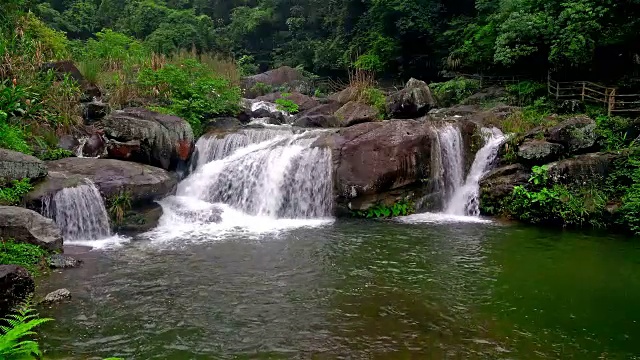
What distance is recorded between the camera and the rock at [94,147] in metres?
11.9

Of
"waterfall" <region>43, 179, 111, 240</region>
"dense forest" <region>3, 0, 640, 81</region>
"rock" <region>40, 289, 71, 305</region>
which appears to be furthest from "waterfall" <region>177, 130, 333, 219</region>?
"dense forest" <region>3, 0, 640, 81</region>

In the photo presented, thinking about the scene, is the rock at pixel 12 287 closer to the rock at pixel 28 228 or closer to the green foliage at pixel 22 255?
the green foliage at pixel 22 255

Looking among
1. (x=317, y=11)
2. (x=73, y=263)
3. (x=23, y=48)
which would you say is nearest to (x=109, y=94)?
(x=23, y=48)

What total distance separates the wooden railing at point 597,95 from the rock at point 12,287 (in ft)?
46.1

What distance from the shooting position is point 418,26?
2262 centimetres

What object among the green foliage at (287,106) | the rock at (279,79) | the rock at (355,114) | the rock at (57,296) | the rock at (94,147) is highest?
the rock at (279,79)

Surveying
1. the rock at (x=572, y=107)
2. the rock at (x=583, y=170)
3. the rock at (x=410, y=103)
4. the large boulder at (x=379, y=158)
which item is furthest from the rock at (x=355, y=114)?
the rock at (x=583, y=170)

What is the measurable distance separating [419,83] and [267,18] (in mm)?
20238

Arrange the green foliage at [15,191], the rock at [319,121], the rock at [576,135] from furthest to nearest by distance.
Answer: the rock at [319,121] → the rock at [576,135] → the green foliage at [15,191]

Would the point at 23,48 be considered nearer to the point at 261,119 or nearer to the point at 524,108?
the point at 261,119

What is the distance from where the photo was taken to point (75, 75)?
46.0 ft

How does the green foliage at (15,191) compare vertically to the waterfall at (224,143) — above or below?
below

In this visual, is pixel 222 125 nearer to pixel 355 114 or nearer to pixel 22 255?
pixel 355 114

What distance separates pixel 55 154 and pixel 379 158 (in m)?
7.72
